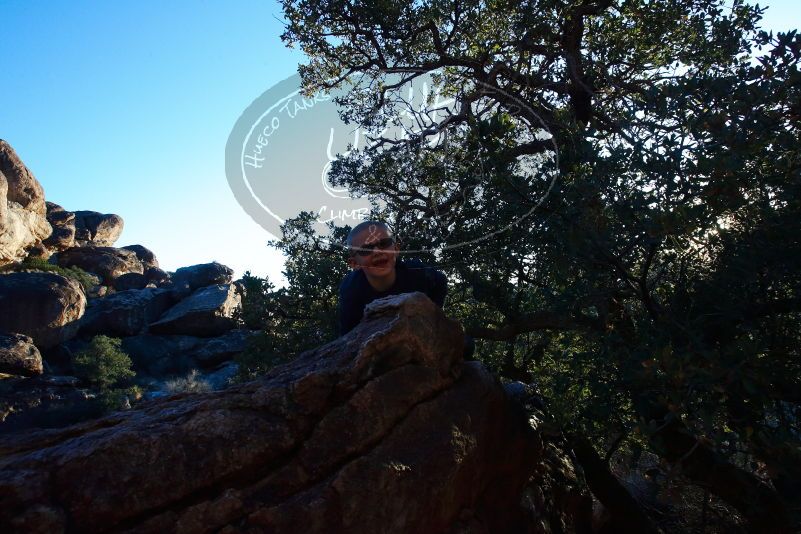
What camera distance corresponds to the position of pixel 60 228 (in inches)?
1886

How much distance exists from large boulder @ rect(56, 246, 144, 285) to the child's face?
49.2m

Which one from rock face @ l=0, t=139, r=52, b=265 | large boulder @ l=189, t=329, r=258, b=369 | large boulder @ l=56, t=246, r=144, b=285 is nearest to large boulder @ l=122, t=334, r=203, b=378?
large boulder @ l=189, t=329, r=258, b=369

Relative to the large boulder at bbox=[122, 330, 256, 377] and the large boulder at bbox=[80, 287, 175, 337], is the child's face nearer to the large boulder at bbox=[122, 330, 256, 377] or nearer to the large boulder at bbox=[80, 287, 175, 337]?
the large boulder at bbox=[122, 330, 256, 377]

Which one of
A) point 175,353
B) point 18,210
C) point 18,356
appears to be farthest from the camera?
point 18,210

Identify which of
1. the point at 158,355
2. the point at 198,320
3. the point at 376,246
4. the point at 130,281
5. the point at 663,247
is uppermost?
the point at 130,281

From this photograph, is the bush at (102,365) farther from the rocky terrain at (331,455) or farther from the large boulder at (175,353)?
the rocky terrain at (331,455)

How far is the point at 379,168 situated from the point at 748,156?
5.97m

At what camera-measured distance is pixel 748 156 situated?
12.2ft

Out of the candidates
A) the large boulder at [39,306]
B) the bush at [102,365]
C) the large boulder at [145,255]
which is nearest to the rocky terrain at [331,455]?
the bush at [102,365]

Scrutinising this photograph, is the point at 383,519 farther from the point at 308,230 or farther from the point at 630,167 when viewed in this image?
the point at 308,230

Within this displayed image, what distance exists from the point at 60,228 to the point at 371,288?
51261 mm

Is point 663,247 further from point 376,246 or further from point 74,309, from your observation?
point 74,309

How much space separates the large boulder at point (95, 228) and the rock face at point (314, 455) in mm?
55043

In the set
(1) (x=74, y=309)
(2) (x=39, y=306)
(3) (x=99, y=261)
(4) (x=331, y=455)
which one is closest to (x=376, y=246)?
(4) (x=331, y=455)
